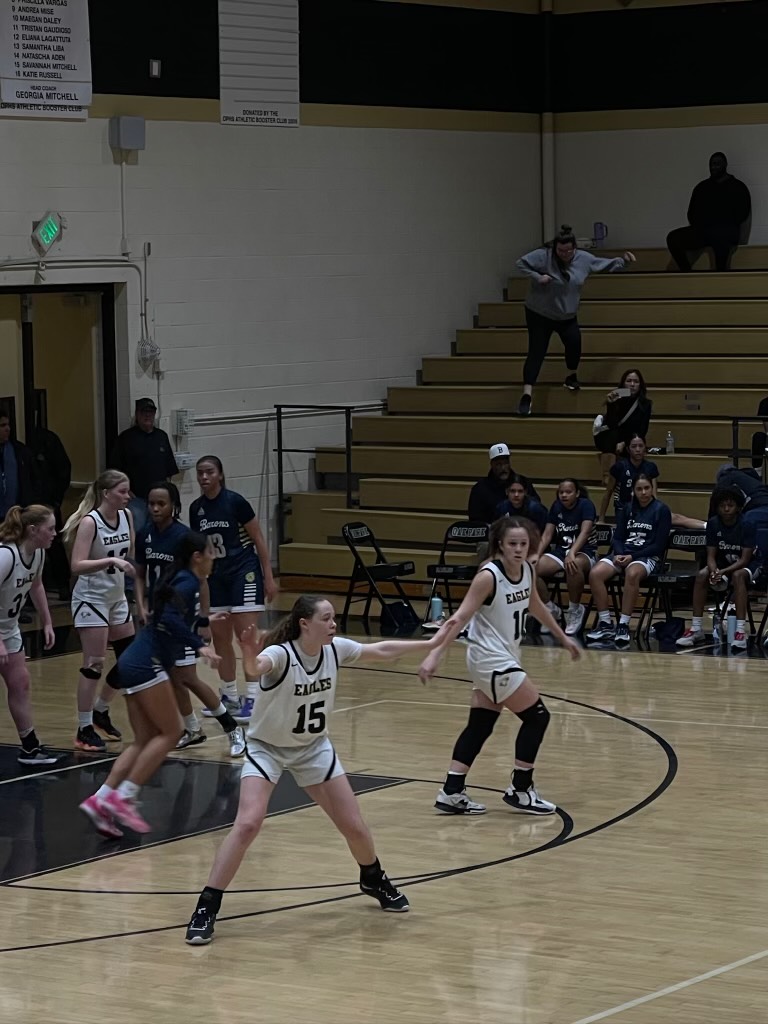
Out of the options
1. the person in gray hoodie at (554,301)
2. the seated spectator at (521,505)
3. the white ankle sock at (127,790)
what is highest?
the person in gray hoodie at (554,301)

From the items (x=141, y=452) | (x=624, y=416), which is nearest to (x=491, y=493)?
(x=624, y=416)

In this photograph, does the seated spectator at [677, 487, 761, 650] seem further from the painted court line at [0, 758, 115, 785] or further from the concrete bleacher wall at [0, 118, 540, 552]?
the concrete bleacher wall at [0, 118, 540, 552]

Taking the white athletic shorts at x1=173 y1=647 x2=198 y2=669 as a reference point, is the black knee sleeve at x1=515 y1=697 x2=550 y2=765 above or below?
below

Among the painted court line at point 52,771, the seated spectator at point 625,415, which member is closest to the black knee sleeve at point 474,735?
the painted court line at point 52,771

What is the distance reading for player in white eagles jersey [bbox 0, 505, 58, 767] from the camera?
1068 cm

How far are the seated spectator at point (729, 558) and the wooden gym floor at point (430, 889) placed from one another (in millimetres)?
2024

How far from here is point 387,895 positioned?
25.5ft

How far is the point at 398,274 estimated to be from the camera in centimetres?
2066

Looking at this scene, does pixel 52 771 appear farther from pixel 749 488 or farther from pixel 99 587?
pixel 749 488

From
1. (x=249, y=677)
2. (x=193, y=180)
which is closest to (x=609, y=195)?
(x=193, y=180)

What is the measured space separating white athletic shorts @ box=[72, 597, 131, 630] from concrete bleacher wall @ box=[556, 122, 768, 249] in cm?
1180

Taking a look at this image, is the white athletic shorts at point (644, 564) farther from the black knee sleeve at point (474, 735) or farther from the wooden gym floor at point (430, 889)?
the black knee sleeve at point (474, 735)

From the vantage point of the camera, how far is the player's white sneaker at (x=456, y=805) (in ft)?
31.6

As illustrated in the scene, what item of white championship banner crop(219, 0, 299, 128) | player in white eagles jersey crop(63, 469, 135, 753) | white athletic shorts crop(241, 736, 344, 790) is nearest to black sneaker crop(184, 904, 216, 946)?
white athletic shorts crop(241, 736, 344, 790)
